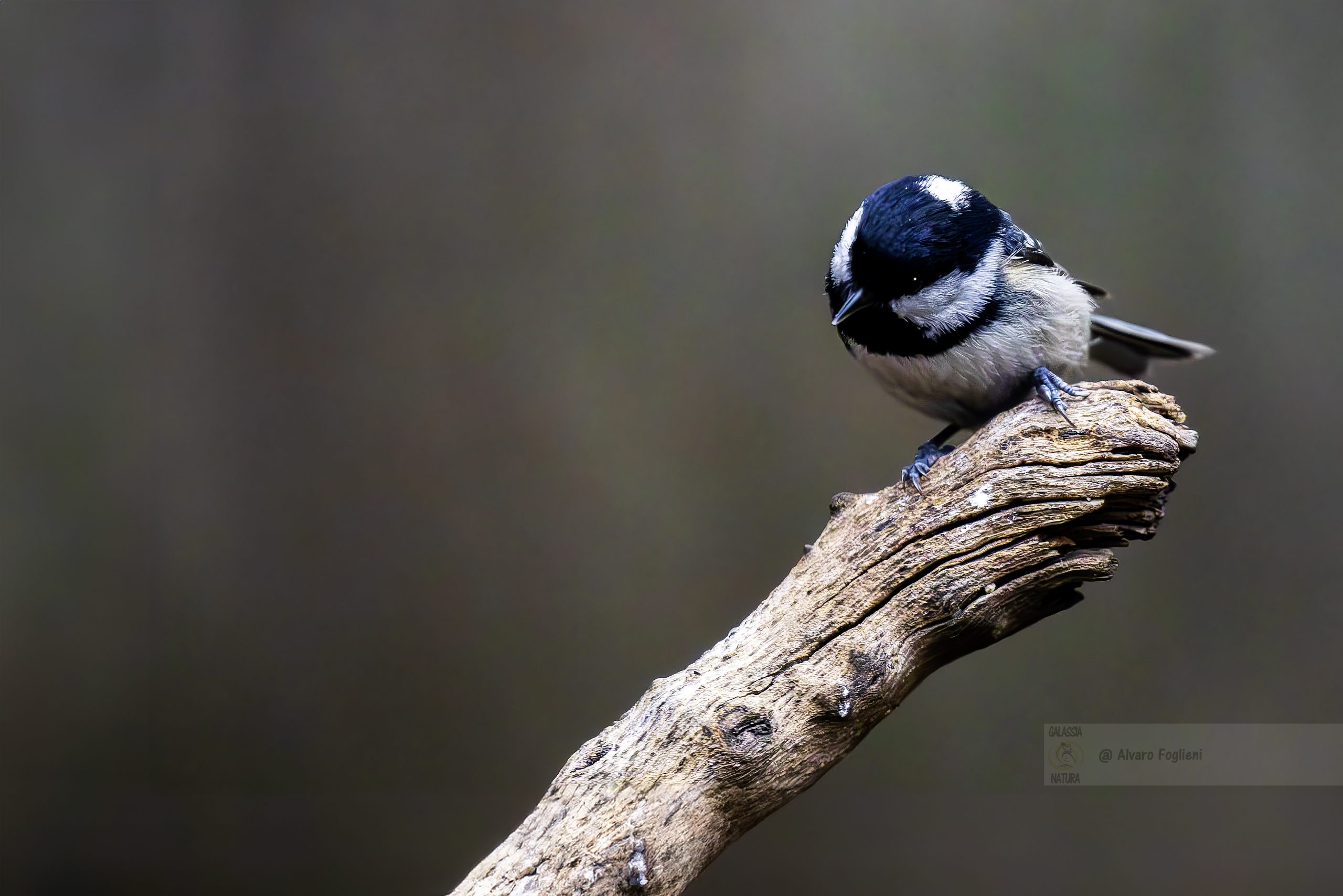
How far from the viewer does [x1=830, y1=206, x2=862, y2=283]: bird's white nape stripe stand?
1673 millimetres

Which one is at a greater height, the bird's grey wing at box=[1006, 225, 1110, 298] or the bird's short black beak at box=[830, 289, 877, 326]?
the bird's grey wing at box=[1006, 225, 1110, 298]

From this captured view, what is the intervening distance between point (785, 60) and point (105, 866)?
10.5ft

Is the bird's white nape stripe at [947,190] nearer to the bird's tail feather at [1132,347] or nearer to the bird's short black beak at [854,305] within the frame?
the bird's short black beak at [854,305]

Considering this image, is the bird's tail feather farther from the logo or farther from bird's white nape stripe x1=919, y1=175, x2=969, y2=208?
the logo

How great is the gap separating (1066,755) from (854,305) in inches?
61.0

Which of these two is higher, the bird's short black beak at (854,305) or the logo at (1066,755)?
the bird's short black beak at (854,305)

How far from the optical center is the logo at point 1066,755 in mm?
2443

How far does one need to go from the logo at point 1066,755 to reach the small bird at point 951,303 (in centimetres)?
113

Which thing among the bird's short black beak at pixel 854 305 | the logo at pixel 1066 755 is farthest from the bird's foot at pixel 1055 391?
the logo at pixel 1066 755

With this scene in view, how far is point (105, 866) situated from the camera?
2717 millimetres

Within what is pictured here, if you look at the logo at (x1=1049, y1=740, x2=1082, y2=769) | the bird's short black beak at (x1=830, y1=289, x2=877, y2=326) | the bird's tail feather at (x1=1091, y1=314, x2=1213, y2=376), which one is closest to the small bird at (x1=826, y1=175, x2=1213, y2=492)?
the bird's short black beak at (x1=830, y1=289, x2=877, y2=326)

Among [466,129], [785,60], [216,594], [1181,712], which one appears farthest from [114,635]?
[1181,712]

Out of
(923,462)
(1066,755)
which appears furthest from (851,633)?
(1066,755)

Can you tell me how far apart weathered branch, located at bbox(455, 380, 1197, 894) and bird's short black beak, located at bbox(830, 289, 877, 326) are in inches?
12.2
